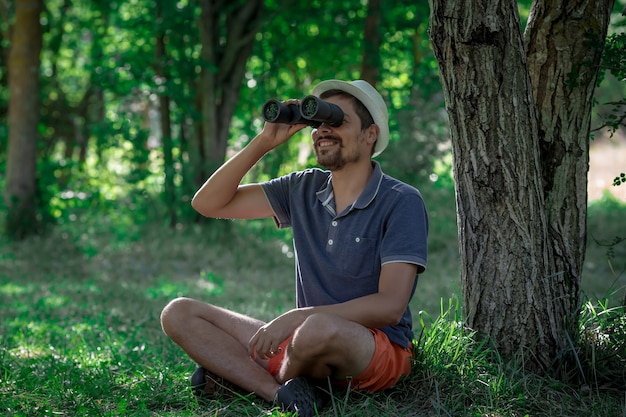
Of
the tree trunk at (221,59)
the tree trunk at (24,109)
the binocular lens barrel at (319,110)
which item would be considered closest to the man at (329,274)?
the binocular lens barrel at (319,110)

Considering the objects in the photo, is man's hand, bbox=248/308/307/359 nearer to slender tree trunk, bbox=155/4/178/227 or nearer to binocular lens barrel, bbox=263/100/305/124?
binocular lens barrel, bbox=263/100/305/124

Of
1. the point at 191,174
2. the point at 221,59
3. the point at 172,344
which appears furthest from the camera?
the point at 221,59

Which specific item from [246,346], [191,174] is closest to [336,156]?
[246,346]

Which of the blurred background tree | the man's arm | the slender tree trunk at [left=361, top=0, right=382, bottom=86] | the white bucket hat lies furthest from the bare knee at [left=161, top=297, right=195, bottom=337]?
the slender tree trunk at [left=361, top=0, right=382, bottom=86]

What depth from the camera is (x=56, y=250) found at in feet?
30.6

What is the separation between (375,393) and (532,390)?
2.38ft

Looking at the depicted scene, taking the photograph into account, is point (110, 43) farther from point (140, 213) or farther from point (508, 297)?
point (508, 297)

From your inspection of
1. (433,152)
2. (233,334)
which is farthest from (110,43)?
(233,334)

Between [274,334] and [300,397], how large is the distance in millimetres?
285

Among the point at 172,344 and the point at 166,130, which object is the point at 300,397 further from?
the point at 166,130

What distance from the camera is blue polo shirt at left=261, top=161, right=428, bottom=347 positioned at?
11.2 feet

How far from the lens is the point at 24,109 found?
9906mm

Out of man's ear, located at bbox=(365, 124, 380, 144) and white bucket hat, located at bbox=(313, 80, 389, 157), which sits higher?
white bucket hat, located at bbox=(313, 80, 389, 157)

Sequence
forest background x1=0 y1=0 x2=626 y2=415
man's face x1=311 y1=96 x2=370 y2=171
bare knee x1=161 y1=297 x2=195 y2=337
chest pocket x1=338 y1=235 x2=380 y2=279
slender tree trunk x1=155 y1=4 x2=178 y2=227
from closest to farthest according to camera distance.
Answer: chest pocket x1=338 y1=235 x2=380 y2=279 < man's face x1=311 y1=96 x2=370 y2=171 < bare knee x1=161 y1=297 x2=195 y2=337 < forest background x1=0 y1=0 x2=626 y2=415 < slender tree trunk x1=155 y1=4 x2=178 y2=227
